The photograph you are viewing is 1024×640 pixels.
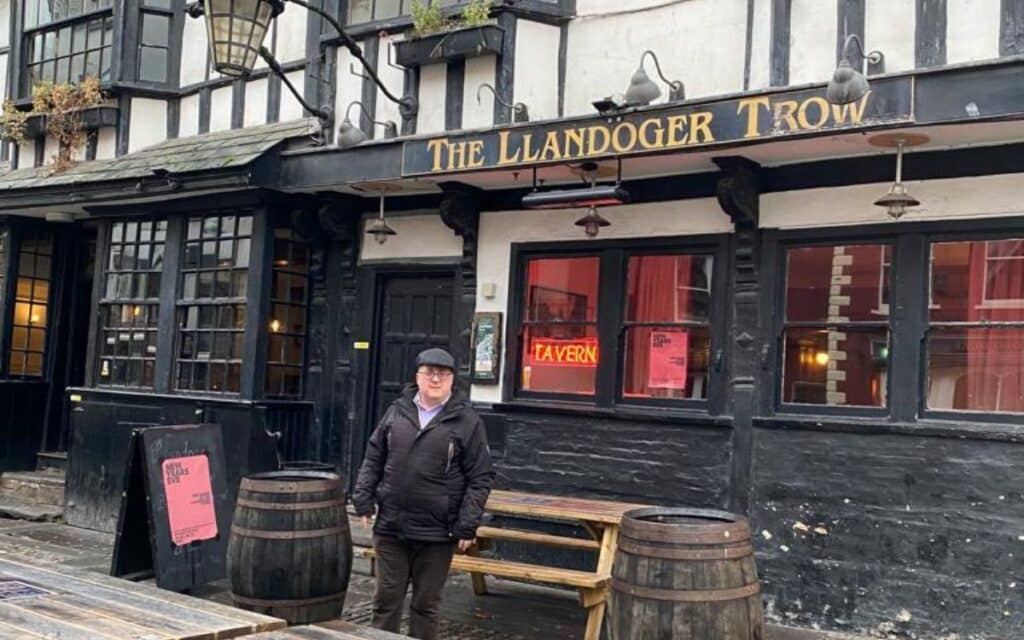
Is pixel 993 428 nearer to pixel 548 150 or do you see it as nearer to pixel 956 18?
pixel 956 18

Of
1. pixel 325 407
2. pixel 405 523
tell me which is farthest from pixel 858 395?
pixel 325 407

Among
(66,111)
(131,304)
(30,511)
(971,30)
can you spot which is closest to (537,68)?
(971,30)

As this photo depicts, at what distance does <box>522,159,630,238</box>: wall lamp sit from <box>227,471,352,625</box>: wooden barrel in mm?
2577

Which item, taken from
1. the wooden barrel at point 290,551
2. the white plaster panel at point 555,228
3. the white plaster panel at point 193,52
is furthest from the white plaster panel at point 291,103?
the wooden barrel at point 290,551

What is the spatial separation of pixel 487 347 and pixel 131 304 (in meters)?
4.01

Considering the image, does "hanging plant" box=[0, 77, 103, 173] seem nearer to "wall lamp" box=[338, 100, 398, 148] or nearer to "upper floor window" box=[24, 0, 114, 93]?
"upper floor window" box=[24, 0, 114, 93]

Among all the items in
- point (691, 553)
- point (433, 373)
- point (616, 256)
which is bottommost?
point (691, 553)

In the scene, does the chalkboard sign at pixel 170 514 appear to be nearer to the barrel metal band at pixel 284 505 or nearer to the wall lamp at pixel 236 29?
the barrel metal band at pixel 284 505

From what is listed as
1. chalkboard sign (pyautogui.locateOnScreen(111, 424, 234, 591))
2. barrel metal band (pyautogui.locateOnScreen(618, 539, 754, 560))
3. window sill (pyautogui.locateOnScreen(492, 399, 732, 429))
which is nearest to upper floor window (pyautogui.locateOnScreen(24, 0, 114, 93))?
chalkboard sign (pyautogui.locateOnScreen(111, 424, 234, 591))

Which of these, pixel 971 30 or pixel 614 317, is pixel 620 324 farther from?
pixel 971 30

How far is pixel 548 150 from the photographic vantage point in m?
6.65

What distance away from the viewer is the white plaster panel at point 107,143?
33.8 feet

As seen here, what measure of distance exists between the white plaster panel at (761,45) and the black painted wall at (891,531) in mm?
2262

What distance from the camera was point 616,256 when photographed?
7.43m
